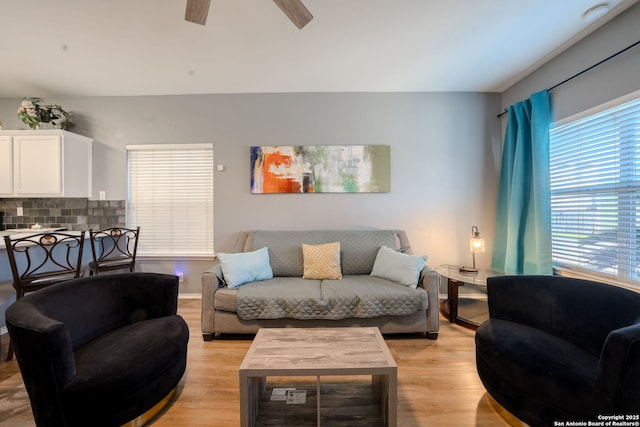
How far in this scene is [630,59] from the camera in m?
1.79

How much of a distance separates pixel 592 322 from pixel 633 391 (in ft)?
1.53

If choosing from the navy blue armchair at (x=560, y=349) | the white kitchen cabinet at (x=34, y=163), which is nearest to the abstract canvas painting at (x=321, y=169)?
the navy blue armchair at (x=560, y=349)

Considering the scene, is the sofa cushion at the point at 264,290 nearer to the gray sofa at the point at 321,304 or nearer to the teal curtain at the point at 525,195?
the gray sofa at the point at 321,304

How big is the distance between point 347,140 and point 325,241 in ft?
4.20

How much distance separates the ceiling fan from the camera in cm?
139

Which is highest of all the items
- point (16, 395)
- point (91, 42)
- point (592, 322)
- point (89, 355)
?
point (91, 42)

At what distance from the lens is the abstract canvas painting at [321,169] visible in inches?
121

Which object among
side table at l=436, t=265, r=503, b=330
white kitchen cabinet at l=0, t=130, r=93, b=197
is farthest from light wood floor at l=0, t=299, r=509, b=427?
white kitchen cabinet at l=0, t=130, r=93, b=197

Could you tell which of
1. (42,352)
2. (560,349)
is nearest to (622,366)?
(560,349)

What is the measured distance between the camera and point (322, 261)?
2.64 metres

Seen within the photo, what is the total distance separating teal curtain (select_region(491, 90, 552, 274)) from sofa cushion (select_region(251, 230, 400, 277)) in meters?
1.22

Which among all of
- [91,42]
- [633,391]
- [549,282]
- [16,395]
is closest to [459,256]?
[549,282]

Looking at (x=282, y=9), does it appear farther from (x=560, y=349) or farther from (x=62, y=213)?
(x=62, y=213)

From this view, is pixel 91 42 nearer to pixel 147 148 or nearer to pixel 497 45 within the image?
pixel 147 148
